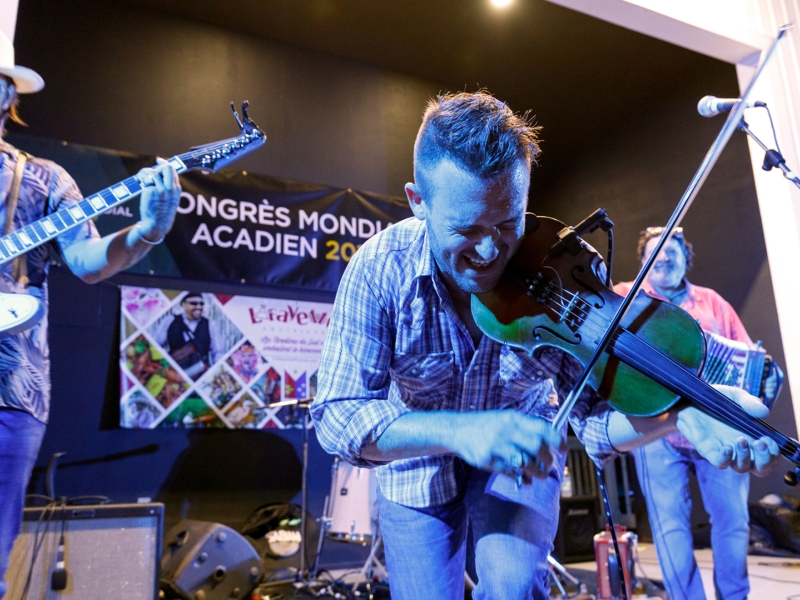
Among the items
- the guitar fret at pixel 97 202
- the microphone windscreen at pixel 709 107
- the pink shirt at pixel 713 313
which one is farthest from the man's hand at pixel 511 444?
the pink shirt at pixel 713 313

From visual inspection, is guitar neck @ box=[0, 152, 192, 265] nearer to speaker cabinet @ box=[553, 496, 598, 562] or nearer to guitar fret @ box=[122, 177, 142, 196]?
guitar fret @ box=[122, 177, 142, 196]

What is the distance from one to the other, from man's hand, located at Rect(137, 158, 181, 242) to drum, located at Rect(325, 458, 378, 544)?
2.71 metres

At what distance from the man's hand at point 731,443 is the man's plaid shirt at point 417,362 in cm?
20

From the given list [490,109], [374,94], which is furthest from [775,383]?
[374,94]

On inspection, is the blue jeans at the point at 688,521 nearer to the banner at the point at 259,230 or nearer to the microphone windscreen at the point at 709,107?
the microphone windscreen at the point at 709,107

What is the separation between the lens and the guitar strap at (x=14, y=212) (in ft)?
6.71

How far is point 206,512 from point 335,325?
13.7ft

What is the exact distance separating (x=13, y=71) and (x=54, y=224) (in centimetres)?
52

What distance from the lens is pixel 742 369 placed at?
299 cm

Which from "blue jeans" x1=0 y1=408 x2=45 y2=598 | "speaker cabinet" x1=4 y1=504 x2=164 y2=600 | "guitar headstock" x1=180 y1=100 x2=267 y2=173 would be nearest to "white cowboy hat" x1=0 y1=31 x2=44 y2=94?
"guitar headstock" x1=180 y1=100 x2=267 y2=173

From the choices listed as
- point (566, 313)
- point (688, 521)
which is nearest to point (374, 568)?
point (688, 521)

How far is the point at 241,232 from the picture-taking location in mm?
5461

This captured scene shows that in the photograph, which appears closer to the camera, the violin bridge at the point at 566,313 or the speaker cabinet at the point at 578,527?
the violin bridge at the point at 566,313

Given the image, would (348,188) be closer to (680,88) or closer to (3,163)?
(680,88)
